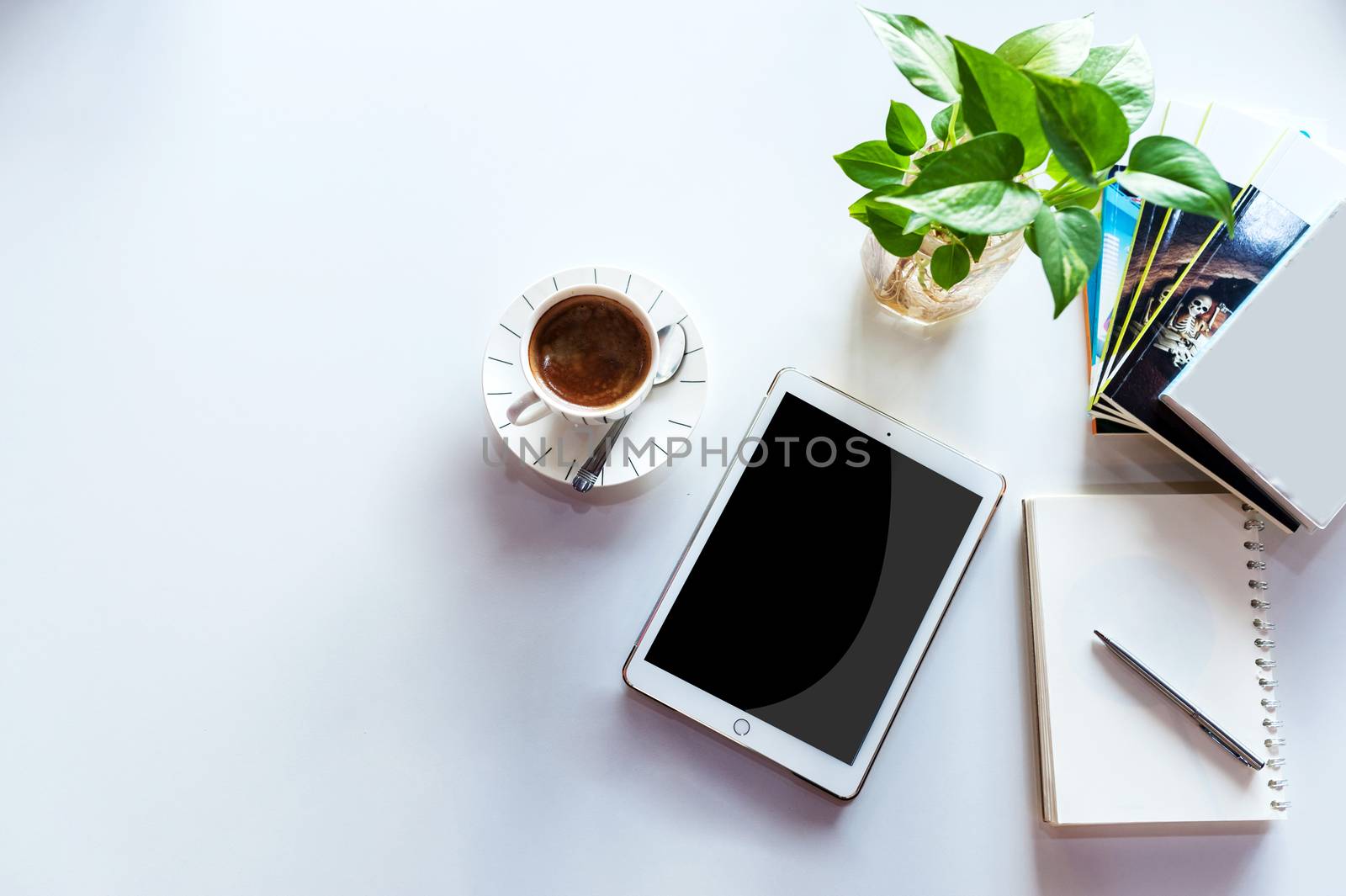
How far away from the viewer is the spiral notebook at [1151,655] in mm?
867

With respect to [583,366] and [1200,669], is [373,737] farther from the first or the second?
[1200,669]

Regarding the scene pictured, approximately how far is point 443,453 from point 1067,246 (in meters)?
0.62

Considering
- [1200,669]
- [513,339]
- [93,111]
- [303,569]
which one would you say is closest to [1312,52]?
[1200,669]

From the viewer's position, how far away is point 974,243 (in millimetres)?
650

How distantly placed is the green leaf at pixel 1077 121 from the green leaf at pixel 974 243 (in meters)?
0.12

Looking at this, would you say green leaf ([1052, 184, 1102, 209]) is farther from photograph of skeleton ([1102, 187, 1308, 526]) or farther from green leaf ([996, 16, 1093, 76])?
photograph of skeleton ([1102, 187, 1308, 526])

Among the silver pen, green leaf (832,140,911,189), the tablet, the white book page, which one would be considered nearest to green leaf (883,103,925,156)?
green leaf (832,140,911,189)

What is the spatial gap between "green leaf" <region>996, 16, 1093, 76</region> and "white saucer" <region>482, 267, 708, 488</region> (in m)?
0.37

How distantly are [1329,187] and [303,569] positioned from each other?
1.11 metres

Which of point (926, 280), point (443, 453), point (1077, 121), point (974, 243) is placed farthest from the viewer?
point (443, 453)

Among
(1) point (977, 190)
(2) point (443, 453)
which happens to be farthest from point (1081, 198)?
(2) point (443, 453)

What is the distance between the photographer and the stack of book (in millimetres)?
823

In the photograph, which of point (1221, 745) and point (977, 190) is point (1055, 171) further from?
point (1221, 745)

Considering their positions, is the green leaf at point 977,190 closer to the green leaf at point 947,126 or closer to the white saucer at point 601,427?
the green leaf at point 947,126
